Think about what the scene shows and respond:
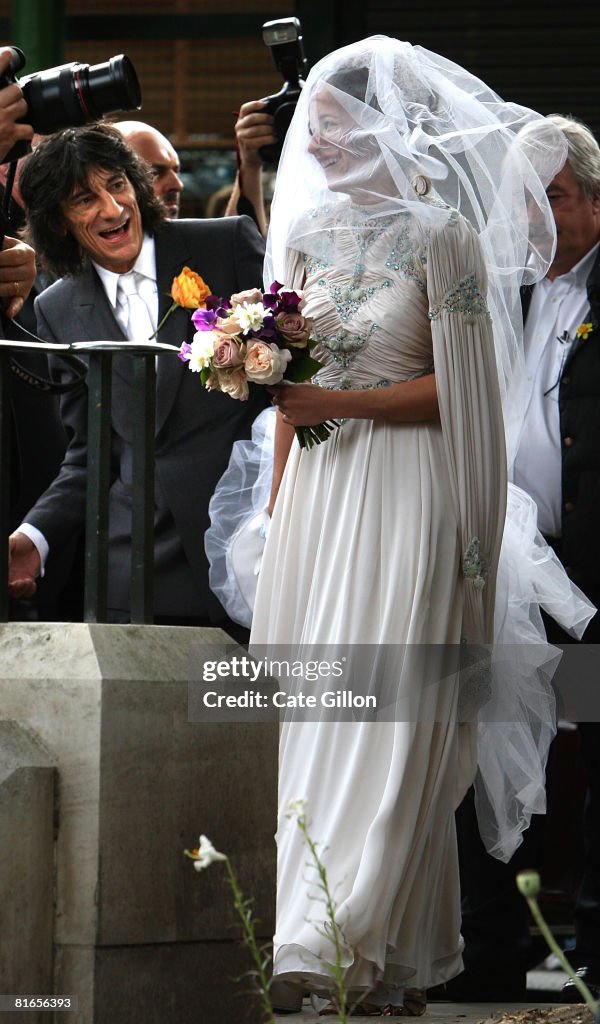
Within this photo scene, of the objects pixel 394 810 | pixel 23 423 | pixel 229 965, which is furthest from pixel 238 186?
pixel 229 965

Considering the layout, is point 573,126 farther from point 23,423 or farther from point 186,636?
point 186,636

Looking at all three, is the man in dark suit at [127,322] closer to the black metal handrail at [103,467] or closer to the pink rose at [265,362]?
the pink rose at [265,362]

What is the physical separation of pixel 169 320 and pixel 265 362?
1.02m

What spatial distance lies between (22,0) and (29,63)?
307mm

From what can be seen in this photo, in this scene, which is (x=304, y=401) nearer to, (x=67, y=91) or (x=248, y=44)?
(x=67, y=91)

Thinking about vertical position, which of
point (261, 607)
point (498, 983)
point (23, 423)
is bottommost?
point (498, 983)

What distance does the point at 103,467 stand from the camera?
323 centimetres

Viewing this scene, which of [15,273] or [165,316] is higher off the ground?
[15,273]

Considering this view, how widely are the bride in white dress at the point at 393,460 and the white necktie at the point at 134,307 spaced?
0.63 m

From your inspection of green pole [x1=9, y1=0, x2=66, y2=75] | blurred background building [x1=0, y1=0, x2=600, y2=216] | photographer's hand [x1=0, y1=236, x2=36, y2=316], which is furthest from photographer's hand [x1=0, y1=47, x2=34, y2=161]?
blurred background building [x1=0, y1=0, x2=600, y2=216]

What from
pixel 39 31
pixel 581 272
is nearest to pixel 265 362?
pixel 581 272

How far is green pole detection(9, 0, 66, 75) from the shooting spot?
23.5ft

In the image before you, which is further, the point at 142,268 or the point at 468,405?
the point at 142,268

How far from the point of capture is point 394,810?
3965 mm
